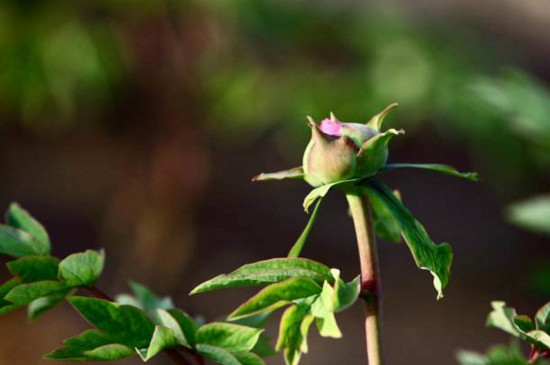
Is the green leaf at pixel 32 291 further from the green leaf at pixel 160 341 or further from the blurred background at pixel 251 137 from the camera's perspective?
the blurred background at pixel 251 137

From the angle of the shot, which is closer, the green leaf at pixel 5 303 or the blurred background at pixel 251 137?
the green leaf at pixel 5 303

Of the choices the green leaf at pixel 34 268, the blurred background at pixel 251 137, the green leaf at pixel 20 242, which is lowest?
the blurred background at pixel 251 137

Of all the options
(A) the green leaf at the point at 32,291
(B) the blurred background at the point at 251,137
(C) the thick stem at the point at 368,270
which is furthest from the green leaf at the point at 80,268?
(B) the blurred background at the point at 251,137

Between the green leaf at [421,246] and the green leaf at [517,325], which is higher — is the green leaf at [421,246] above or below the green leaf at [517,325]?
above

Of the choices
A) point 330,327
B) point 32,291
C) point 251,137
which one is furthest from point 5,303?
point 251,137

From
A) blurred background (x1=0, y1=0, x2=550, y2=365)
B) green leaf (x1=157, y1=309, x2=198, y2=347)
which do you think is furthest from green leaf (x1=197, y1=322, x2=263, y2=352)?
blurred background (x1=0, y1=0, x2=550, y2=365)

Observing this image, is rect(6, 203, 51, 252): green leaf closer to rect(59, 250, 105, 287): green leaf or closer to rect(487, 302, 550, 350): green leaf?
rect(59, 250, 105, 287): green leaf
